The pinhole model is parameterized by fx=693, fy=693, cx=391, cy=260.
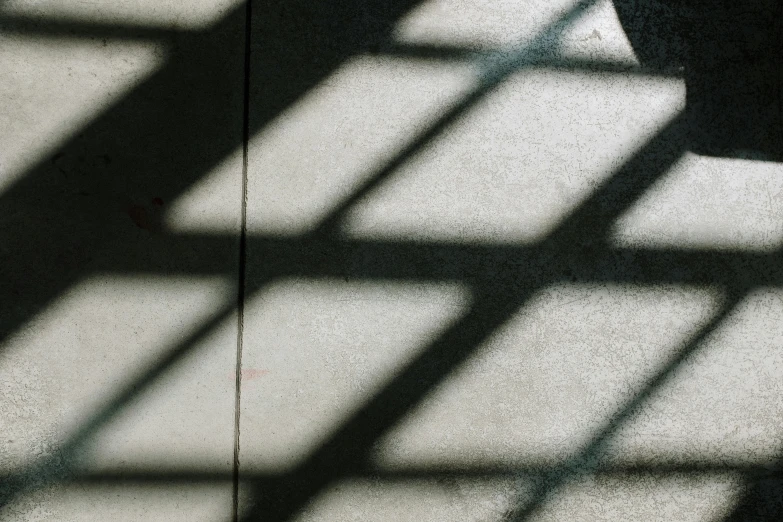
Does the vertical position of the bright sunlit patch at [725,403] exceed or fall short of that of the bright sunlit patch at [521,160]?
it falls short

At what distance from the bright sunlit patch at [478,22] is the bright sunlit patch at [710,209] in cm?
80

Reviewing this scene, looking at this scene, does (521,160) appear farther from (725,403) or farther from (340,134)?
(725,403)

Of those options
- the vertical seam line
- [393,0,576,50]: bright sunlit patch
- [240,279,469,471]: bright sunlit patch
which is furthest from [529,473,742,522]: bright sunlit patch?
[393,0,576,50]: bright sunlit patch

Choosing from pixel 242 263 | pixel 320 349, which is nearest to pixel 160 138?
pixel 242 263

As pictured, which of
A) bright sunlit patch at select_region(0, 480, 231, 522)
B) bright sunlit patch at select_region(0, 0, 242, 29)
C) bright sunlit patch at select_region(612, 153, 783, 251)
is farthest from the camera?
bright sunlit patch at select_region(612, 153, 783, 251)

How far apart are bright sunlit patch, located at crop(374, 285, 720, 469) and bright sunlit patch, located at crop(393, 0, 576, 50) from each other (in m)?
1.03

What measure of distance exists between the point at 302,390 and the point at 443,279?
0.68m

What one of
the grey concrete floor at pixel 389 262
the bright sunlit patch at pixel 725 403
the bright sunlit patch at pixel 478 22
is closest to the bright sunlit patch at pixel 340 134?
the grey concrete floor at pixel 389 262

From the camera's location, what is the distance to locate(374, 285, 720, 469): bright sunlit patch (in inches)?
103

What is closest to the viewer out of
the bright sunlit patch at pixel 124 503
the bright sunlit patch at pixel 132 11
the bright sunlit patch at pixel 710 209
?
the bright sunlit patch at pixel 124 503

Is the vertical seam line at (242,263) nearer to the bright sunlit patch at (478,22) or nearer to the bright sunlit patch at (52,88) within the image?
the bright sunlit patch at (52,88)

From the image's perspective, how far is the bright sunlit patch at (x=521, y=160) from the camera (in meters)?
2.68

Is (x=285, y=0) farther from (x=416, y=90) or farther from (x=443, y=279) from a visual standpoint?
(x=443, y=279)

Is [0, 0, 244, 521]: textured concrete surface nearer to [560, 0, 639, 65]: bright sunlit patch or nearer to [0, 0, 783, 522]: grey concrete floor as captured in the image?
[0, 0, 783, 522]: grey concrete floor
